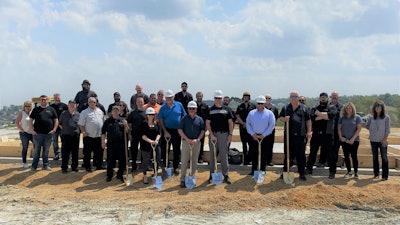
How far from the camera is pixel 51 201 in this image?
24.6ft

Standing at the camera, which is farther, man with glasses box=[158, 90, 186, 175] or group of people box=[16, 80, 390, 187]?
man with glasses box=[158, 90, 186, 175]

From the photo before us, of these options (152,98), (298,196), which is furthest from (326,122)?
(152,98)

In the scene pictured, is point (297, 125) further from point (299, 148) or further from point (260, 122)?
point (260, 122)

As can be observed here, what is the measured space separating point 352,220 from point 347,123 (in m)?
2.90

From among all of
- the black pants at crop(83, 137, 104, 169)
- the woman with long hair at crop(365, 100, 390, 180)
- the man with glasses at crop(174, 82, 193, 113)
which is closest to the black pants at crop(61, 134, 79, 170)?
the black pants at crop(83, 137, 104, 169)

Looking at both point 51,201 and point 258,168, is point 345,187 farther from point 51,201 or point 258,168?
point 51,201

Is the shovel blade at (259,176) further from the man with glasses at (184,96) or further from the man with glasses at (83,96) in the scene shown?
the man with glasses at (83,96)

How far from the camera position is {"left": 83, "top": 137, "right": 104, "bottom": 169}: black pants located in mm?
9211

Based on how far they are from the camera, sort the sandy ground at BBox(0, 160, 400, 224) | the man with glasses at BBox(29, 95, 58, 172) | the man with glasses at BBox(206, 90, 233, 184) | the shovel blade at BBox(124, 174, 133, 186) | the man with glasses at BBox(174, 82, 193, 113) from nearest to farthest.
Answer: the sandy ground at BBox(0, 160, 400, 224), the man with glasses at BBox(206, 90, 233, 184), the shovel blade at BBox(124, 174, 133, 186), the man with glasses at BBox(29, 95, 58, 172), the man with glasses at BBox(174, 82, 193, 113)

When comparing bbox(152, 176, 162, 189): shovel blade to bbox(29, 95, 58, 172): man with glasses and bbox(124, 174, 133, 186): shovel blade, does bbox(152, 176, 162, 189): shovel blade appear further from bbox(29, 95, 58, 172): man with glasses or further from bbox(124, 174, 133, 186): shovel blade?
bbox(29, 95, 58, 172): man with glasses

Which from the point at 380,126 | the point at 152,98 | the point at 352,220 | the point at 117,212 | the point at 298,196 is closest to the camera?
the point at 352,220

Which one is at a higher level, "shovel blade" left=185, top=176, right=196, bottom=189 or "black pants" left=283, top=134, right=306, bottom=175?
"black pants" left=283, top=134, right=306, bottom=175

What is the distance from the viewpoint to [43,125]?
9.39 m

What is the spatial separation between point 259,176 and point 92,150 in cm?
425
